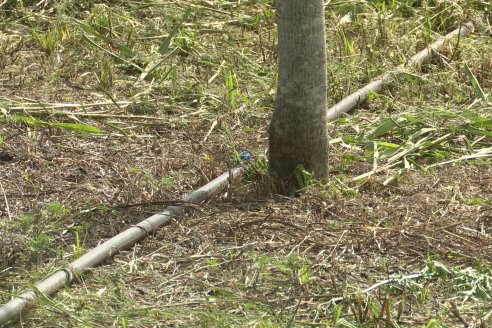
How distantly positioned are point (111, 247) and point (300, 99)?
1.19 meters

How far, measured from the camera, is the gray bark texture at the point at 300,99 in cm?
508

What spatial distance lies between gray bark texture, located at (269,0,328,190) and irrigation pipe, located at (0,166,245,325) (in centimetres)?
28

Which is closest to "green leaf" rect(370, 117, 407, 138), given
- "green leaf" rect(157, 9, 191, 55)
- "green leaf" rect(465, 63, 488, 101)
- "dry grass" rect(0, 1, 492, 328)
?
"dry grass" rect(0, 1, 492, 328)

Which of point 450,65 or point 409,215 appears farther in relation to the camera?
point 450,65

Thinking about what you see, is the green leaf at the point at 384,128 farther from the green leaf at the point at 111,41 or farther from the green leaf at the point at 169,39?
the green leaf at the point at 111,41

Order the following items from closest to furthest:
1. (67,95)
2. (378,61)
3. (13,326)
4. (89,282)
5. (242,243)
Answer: (13,326) < (89,282) < (242,243) < (67,95) < (378,61)

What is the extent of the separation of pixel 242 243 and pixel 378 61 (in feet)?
9.16

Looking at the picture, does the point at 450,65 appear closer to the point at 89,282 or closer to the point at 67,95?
the point at 67,95

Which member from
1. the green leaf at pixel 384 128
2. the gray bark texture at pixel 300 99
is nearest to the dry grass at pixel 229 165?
the green leaf at pixel 384 128

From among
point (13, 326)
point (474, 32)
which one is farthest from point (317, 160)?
→ point (474, 32)

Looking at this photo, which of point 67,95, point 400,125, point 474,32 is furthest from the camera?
point 474,32

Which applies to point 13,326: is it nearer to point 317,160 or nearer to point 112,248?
point 112,248

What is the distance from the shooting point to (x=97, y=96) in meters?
6.59

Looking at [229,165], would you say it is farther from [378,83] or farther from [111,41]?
[111,41]
